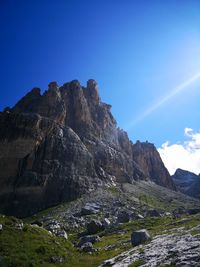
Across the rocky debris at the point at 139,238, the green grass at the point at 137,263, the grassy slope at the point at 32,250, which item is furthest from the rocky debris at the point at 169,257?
the rocky debris at the point at 139,238

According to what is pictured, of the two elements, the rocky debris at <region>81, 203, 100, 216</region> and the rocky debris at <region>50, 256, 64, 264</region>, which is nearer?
the rocky debris at <region>50, 256, 64, 264</region>

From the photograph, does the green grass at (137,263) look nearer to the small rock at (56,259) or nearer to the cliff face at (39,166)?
the small rock at (56,259)

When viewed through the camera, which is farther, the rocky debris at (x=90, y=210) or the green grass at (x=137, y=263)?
the rocky debris at (x=90, y=210)

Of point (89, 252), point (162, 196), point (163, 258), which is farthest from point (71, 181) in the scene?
point (163, 258)

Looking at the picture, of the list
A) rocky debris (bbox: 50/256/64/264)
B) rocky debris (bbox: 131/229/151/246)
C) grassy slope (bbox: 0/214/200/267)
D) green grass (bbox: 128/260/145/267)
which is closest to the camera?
green grass (bbox: 128/260/145/267)

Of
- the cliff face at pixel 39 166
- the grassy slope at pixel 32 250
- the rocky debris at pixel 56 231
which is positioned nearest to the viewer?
the grassy slope at pixel 32 250

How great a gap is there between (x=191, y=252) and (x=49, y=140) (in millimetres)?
144411

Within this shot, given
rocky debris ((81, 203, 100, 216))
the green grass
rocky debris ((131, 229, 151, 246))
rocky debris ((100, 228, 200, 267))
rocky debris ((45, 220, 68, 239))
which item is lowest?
the green grass

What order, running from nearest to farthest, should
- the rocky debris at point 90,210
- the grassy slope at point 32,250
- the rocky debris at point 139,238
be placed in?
the grassy slope at point 32,250
the rocky debris at point 139,238
the rocky debris at point 90,210

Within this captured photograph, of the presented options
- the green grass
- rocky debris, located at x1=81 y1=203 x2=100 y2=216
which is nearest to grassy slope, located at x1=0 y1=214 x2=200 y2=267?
the green grass

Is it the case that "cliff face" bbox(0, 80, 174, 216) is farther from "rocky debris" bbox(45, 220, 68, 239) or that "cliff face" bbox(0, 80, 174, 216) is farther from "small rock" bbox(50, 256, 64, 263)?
"small rock" bbox(50, 256, 64, 263)

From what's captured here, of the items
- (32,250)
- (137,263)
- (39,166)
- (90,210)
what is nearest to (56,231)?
(32,250)

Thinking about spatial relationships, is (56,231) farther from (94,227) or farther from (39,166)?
(39,166)

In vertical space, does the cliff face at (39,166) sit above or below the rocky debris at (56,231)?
above
